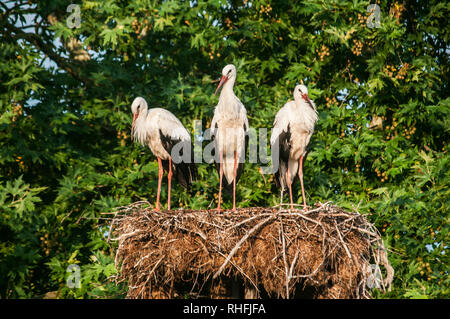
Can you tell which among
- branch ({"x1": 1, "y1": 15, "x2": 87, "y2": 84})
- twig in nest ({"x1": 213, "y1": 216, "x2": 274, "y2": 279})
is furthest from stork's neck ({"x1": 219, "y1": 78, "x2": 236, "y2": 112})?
branch ({"x1": 1, "y1": 15, "x2": 87, "y2": 84})

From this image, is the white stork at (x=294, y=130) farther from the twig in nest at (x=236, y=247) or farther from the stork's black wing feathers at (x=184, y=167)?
the twig in nest at (x=236, y=247)

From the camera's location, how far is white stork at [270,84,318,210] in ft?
26.9

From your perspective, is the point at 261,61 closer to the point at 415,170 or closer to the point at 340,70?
the point at 340,70

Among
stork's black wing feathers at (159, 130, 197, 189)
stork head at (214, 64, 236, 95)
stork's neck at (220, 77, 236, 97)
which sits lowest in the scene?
stork's black wing feathers at (159, 130, 197, 189)

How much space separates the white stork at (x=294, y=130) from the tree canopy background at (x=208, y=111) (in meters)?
0.63

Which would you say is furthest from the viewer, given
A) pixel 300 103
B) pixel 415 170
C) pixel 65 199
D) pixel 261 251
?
pixel 65 199

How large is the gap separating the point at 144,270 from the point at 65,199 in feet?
11.1

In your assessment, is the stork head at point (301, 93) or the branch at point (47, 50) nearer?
the stork head at point (301, 93)

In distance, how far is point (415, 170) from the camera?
9031 millimetres

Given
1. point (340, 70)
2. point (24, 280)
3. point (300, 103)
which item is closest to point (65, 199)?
point (24, 280)

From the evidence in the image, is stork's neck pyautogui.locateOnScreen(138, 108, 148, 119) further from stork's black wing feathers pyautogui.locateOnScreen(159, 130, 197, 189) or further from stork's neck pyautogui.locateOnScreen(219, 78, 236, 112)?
stork's neck pyautogui.locateOnScreen(219, 78, 236, 112)

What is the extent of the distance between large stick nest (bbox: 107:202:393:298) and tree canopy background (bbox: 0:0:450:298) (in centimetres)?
198

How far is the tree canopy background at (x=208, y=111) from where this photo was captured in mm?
8938

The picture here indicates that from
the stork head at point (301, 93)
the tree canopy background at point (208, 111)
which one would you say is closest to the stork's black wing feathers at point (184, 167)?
the tree canopy background at point (208, 111)
